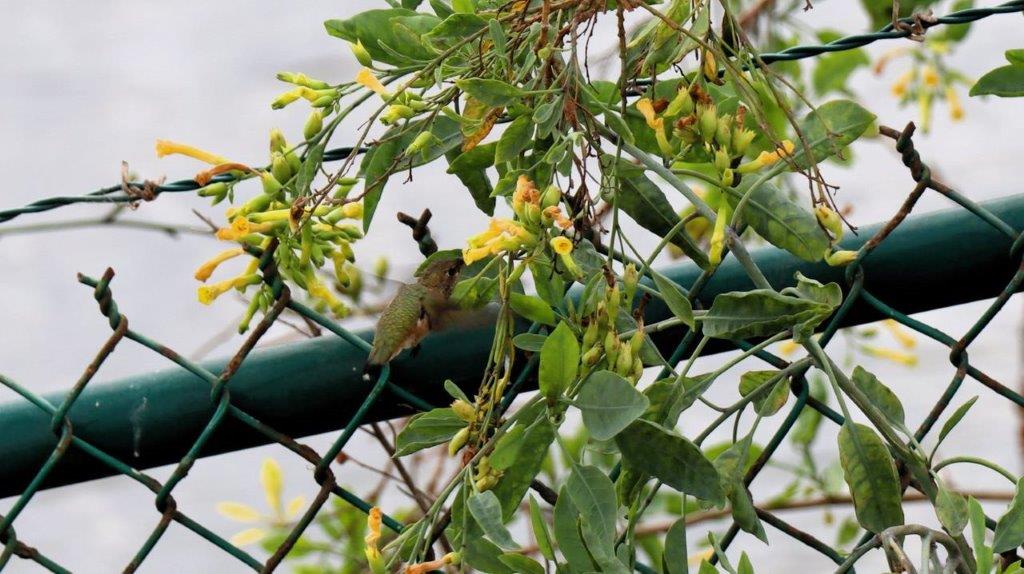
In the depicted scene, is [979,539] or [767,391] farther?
[767,391]

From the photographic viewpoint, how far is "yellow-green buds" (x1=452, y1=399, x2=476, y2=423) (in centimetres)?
66

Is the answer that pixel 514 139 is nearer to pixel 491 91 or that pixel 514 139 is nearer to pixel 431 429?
pixel 491 91

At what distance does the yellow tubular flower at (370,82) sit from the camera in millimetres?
701

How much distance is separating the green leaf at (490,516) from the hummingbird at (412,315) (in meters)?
0.21

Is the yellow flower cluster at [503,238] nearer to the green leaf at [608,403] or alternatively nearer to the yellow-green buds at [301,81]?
the green leaf at [608,403]

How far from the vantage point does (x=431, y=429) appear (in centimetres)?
69

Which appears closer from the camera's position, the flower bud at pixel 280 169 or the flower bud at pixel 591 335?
the flower bud at pixel 591 335

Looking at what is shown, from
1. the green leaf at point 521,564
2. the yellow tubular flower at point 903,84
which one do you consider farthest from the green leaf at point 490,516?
the yellow tubular flower at point 903,84

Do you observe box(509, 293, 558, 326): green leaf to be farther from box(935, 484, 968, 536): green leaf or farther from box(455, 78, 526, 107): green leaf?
box(935, 484, 968, 536): green leaf

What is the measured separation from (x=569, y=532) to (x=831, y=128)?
0.29m

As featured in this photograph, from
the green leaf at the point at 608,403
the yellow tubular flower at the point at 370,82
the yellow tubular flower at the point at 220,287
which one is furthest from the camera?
the yellow tubular flower at the point at 220,287

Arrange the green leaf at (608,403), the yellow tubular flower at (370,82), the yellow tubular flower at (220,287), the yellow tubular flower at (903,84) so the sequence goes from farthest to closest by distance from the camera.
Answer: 1. the yellow tubular flower at (903,84)
2. the yellow tubular flower at (220,287)
3. the yellow tubular flower at (370,82)
4. the green leaf at (608,403)

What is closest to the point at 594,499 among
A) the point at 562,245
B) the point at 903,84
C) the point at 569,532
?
the point at 569,532

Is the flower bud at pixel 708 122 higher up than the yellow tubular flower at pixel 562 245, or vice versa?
the flower bud at pixel 708 122
